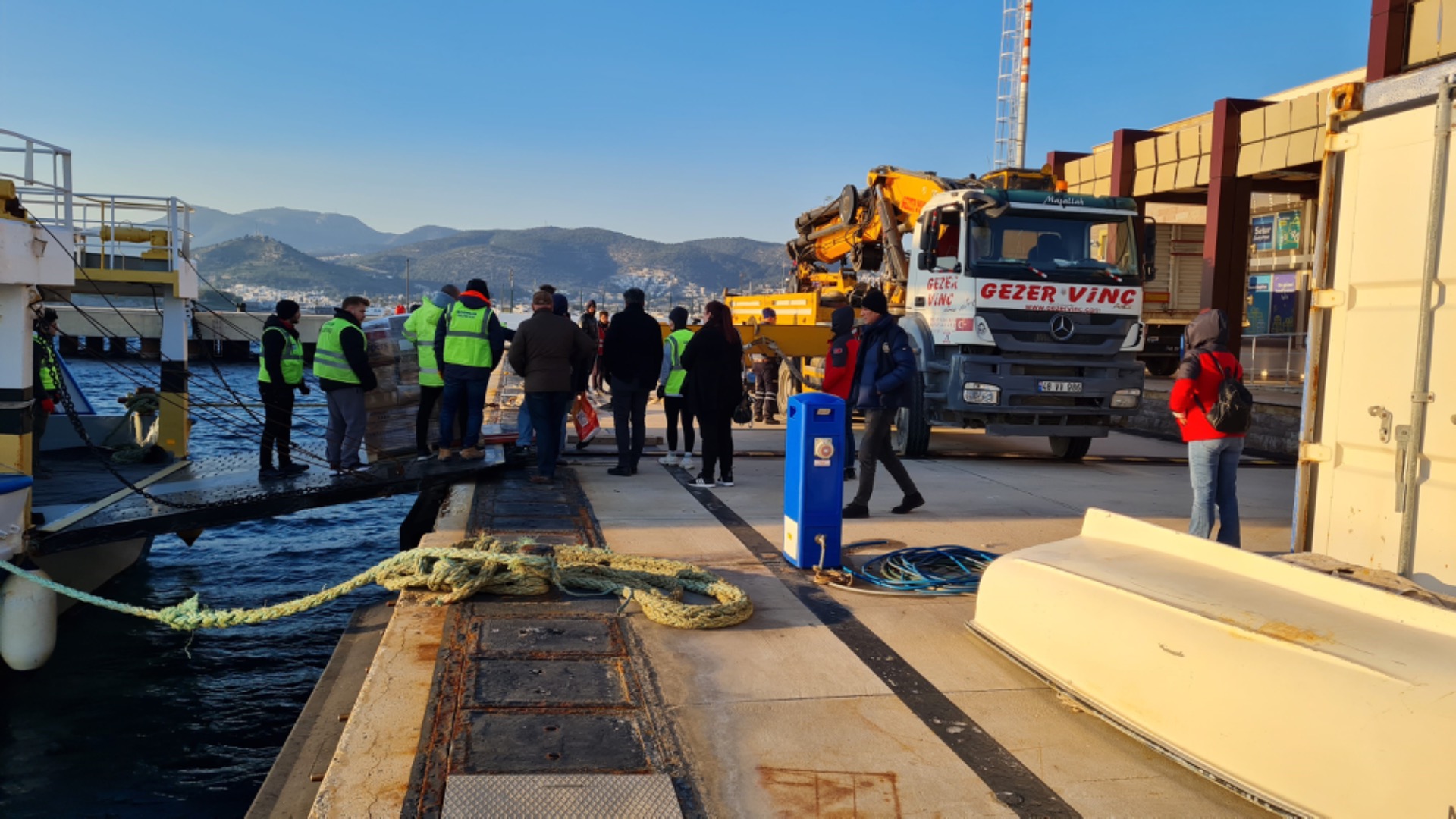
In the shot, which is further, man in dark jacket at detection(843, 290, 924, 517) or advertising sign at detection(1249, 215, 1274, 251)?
advertising sign at detection(1249, 215, 1274, 251)

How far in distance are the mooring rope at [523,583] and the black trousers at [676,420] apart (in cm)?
463

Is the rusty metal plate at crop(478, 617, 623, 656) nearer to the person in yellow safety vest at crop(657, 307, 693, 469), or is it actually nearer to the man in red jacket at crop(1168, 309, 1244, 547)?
the man in red jacket at crop(1168, 309, 1244, 547)

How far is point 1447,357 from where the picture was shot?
198 inches

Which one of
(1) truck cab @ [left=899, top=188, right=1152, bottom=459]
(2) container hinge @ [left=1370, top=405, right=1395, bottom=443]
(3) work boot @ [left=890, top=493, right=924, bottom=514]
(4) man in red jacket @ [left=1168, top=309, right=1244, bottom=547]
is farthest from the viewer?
(1) truck cab @ [left=899, top=188, right=1152, bottom=459]

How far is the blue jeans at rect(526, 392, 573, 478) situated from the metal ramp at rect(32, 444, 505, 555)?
1.64ft

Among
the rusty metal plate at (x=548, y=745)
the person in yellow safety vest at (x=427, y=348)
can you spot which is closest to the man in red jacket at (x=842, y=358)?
the person in yellow safety vest at (x=427, y=348)

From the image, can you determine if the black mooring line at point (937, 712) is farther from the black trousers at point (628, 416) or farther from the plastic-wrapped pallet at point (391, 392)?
the plastic-wrapped pallet at point (391, 392)

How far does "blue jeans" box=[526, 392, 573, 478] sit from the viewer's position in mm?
9727

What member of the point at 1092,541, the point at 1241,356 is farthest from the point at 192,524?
the point at 1241,356

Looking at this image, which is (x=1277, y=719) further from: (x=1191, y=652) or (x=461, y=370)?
(x=461, y=370)

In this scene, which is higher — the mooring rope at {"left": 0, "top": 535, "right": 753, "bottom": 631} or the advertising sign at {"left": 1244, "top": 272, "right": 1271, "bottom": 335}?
the advertising sign at {"left": 1244, "top": 272, "right": 1271, "bottom": 335}

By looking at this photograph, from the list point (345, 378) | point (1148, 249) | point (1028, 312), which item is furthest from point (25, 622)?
point (1148, 249)

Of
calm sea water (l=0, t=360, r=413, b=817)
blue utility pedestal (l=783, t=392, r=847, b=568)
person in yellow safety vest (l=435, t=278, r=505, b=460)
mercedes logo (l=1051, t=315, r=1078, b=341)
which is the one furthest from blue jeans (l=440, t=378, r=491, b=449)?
mercedes logo (l=1051, t=315, r=1078, b=341)

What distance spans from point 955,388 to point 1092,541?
631 cm
